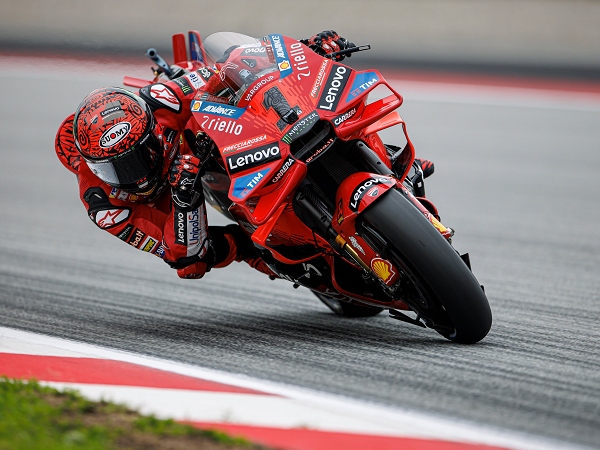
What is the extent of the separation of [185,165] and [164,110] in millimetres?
630

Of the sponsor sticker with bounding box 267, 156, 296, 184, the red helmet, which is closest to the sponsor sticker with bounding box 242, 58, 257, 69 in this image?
the sponsor sticker with bounding box 267, 156, 296, 184

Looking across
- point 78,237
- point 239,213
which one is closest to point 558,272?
point 239,213

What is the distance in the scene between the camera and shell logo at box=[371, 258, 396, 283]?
311 centimetres

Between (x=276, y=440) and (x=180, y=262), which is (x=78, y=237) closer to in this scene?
(x=180, y=262)

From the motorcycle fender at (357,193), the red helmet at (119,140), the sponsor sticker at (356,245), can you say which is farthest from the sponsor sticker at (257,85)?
the sponsor sticker at (356,245)

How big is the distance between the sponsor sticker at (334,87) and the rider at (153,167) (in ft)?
1.14

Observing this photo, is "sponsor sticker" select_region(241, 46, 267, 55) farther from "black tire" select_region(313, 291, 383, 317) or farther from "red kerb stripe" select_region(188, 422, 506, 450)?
"red kerb stripe" select_region(188, 422, 506, 450)

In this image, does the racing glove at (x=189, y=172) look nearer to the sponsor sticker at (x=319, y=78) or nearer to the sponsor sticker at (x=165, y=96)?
the sponsor sticker at (x=165, y=96)

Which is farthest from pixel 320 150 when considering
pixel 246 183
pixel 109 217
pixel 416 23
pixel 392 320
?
pixel 416 23

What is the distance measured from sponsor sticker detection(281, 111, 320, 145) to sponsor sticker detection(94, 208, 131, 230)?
1368 mm

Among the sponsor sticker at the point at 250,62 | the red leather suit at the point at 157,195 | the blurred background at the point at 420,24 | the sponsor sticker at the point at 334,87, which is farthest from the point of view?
the blurred background at the point at 420,24

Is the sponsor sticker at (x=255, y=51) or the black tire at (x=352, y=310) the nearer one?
the sponsor sticker at (x=255, y=51)

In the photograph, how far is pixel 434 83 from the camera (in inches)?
715

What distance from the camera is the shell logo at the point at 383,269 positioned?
122 inches
